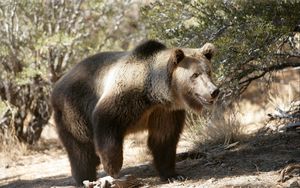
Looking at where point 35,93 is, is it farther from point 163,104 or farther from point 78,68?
point 163,104

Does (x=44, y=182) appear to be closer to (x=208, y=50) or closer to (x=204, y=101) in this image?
(x=204, y=101)

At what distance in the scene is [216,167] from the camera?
723 cm

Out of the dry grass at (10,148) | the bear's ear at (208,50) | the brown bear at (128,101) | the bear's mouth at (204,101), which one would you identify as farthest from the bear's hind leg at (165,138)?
the dry grass at (10,148)

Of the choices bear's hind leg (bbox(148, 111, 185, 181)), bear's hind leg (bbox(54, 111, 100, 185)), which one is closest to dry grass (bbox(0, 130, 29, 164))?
bear's hind leg (bbox(54, 111, 100, 185))

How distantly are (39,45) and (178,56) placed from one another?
15.1ft

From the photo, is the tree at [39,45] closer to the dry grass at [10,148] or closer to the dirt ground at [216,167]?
the dry grass at [10,148]

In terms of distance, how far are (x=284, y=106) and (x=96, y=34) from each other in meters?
4.40

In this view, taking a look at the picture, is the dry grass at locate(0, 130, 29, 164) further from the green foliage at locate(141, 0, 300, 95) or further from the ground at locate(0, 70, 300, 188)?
the green foliage at locate(141, 0, 300, 95)

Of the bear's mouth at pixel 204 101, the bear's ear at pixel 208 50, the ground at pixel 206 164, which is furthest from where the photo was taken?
the ground at pixel 206 164

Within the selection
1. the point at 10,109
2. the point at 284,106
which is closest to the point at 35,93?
the point at 10,109

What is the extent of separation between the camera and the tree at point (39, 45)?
34.9ft

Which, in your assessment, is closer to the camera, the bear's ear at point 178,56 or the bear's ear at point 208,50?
the bear's ear at point 178,56

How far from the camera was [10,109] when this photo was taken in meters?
10.6

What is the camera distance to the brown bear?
6.33 metres
